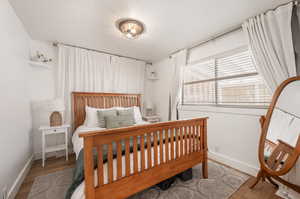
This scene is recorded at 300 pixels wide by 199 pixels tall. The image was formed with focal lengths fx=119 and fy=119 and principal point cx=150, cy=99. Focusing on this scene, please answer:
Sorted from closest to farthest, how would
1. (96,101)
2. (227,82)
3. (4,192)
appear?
(4,192), (227,82), (96,101)

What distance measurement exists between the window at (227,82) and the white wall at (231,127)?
0.49 ft

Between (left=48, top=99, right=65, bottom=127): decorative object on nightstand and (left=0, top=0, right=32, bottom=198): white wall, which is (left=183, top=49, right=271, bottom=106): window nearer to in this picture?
(left=48, top=99, right=65, bottom=127): decorative object on nightstand

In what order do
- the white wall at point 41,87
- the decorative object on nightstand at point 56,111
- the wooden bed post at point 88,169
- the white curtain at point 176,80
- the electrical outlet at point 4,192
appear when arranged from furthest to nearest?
the white curtain at point 176,80
the white wall at point 41,87
the decorative object on nightstand at point 56,111
the electrical outlet at point 4,192
the wooden bed post at point 88,169

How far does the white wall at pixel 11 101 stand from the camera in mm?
1301

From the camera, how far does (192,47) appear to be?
2.75m

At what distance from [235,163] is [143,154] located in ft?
5.71

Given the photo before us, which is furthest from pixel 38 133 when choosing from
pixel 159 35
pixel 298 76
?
pixel 298 76

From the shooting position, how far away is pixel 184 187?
61.5 inches

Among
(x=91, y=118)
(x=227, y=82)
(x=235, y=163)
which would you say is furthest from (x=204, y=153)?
(x=91, y=118)

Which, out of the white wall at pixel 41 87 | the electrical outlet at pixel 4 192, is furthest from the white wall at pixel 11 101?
the white wall at pixel 41 87

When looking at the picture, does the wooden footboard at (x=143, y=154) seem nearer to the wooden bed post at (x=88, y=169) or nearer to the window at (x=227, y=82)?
the wooden bed post at (x=88, y=169)

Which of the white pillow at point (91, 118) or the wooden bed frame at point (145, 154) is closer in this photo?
the wooden bed frame at point (145, 154)

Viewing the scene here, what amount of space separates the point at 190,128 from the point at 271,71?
4.44ft

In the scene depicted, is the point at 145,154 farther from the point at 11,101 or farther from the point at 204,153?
the point at 11,101
